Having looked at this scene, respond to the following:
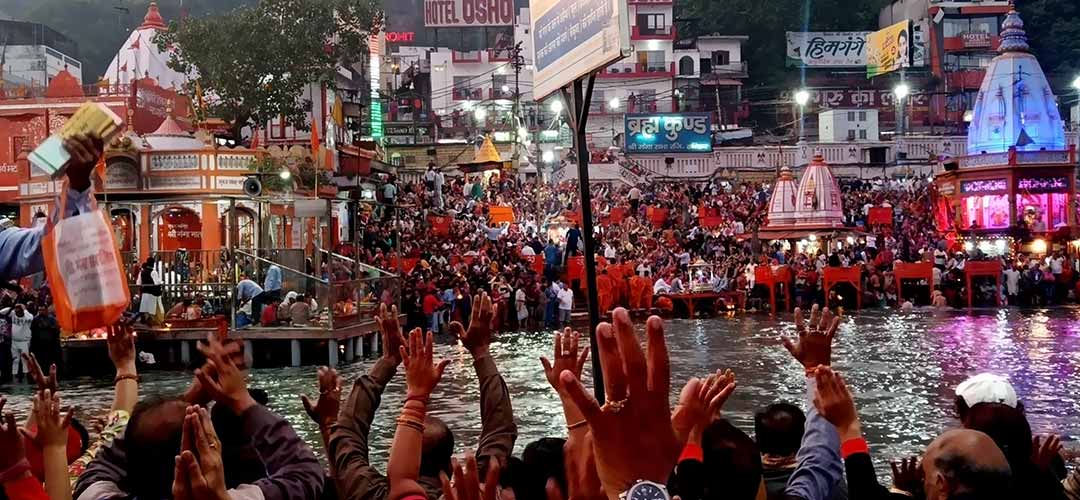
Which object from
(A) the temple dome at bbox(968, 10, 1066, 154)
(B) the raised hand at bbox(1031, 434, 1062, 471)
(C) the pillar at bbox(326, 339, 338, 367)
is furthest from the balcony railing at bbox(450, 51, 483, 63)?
(B) the raised hand at bbox(1031, 434, 1062, 471)

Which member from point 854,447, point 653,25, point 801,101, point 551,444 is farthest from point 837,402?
point 653,25

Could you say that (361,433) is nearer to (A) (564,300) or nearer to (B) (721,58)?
(A) (564,300)

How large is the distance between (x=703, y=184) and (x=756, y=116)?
2335cm

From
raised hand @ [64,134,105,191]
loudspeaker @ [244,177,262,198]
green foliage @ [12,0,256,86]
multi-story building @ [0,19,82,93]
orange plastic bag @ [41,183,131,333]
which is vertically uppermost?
green foliage @ [12,0,256,86]

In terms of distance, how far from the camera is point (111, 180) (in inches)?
1230

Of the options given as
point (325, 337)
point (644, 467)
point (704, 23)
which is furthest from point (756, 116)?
point (644, 467)

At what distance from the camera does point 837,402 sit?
3619 mm

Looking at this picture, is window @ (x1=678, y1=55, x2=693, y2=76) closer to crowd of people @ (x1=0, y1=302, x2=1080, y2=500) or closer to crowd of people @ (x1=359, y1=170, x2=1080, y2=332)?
crowd of people @ (x1=359, y1=170, x2=1080, y2=332)

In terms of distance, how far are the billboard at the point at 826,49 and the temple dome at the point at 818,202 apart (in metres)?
42.6

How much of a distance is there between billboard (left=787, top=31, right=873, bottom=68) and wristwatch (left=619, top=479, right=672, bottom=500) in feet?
275

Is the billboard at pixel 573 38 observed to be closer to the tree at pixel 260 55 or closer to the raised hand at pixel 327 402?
the raised hand at pixel 327 402

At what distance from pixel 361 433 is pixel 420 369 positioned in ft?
2.33

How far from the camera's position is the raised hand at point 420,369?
3.80 meters

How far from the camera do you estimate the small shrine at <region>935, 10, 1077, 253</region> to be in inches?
1758
